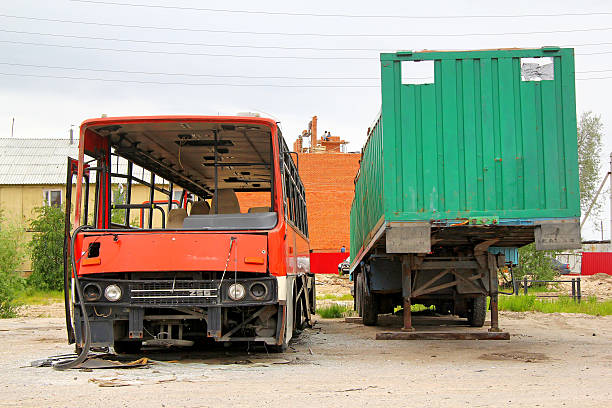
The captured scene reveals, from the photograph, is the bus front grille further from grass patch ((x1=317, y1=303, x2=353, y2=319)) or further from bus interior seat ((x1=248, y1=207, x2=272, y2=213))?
grass patch ((x1=317, y1=303, x2=353, y2=319))

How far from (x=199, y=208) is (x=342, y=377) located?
378cm

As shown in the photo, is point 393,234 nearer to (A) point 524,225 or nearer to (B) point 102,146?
(A) point 524,225

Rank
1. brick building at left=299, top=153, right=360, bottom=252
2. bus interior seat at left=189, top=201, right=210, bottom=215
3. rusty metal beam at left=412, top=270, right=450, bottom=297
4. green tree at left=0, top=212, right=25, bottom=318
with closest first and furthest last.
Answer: bus interior seat at left=189, top=201, right=210, bottom=215, rusty metal beam at left=412, top=270, right=450, bottom=297, green tree at left=0, top=212, right=25, bottom=318, brick building at left=299, top=153, right=360, bottom=252

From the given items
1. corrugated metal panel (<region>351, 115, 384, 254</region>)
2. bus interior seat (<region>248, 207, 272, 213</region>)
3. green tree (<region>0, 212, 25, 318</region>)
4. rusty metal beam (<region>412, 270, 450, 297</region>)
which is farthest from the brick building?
bus interior seat (<region>248, 207, 272, 213</region>)

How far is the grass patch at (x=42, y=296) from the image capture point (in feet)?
91.7

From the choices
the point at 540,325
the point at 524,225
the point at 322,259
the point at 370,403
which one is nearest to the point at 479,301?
the point at 540,325

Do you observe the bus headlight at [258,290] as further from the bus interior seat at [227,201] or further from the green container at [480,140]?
the green container at [480,140]

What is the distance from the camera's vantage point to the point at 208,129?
8.58 meters

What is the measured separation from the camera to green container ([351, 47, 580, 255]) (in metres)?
8.88

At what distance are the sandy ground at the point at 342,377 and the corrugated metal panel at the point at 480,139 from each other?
1898mm

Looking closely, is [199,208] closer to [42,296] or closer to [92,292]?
[92,292]

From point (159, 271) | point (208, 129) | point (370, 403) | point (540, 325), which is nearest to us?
point (370, 403)

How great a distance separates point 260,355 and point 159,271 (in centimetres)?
200

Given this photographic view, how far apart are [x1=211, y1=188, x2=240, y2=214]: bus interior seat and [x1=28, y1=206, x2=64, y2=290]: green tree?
26.4m
